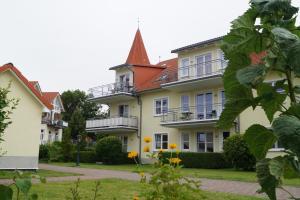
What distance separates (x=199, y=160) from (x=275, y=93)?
77.6ft

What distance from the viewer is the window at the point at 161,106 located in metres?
30.0

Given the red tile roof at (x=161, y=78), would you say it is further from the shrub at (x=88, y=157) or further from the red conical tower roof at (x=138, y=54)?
the shrub at (x=88, y=157)

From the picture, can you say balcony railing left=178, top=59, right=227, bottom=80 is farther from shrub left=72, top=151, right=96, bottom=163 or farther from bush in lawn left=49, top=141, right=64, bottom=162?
bush in lawn left=49, top=141, right=64, bottom=162

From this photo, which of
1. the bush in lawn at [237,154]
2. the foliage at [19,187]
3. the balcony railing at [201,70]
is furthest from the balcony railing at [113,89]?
the foliage at [19,187]

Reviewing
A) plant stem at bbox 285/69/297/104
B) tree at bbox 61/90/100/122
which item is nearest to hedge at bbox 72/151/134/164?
plant stem at bbox 285/69/297/104

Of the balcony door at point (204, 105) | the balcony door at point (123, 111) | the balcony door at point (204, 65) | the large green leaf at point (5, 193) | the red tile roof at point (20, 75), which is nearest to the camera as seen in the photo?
the large green leaf at point (5, 193)

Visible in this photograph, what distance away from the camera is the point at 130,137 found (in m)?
32.7

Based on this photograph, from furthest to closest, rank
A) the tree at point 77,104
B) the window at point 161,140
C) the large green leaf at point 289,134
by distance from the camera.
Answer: the tree at point 77,104, the window at point 161,140, the large green leaf at point 289,134

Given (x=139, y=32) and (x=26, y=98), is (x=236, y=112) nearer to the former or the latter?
(x=26, y=98)

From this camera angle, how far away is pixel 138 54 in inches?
1511

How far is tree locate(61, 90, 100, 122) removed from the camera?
6744 centimetres

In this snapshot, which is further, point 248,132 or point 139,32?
point 139,32

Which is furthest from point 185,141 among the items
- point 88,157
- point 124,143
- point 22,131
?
point 22,131

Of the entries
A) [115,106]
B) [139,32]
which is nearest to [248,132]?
[115,106]
